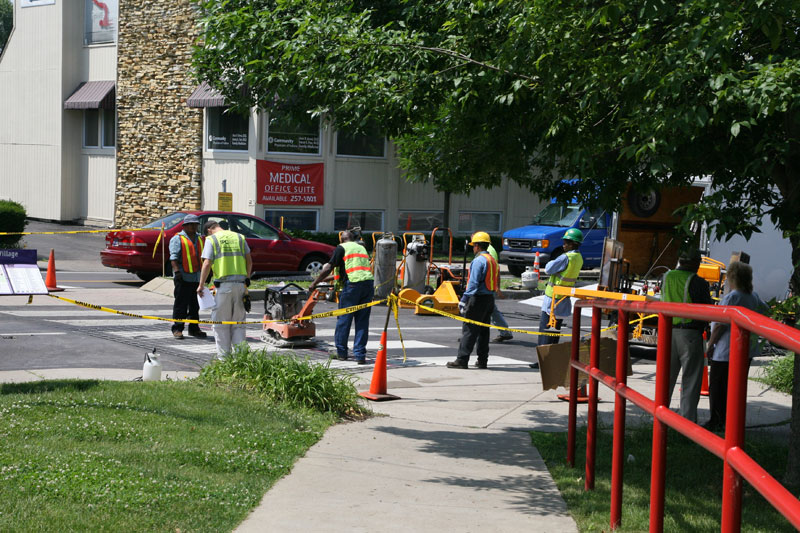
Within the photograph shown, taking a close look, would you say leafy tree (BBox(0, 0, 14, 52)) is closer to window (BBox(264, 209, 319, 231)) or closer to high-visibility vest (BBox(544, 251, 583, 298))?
window (BBox(264, 209, 319, 231))

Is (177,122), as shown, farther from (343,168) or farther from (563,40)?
(563,40)

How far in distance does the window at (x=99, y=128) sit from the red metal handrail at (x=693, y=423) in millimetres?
29107

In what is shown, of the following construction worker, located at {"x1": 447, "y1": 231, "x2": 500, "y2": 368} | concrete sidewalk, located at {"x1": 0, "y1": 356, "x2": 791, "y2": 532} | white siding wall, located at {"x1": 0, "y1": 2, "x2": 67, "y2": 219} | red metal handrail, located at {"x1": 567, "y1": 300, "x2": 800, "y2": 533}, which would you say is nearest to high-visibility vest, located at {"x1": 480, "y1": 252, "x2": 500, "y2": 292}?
construction worker, located at {"x1": 447, "y1": 231, "x2": 500, "y2": 368}

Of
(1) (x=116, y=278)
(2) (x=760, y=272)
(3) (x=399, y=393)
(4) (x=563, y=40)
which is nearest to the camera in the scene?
(4) (x=563, y=40)

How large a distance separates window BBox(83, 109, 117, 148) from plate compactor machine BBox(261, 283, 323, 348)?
21.0m

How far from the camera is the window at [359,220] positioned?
1187 inches

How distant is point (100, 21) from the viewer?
3306 cm

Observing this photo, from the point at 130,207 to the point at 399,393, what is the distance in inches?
919

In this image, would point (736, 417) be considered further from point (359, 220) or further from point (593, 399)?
point (359, 220)

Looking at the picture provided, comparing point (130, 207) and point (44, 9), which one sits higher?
point (44, 9)

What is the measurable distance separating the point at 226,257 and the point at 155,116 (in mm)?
21145

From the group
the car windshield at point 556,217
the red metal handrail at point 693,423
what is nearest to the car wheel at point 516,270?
the car windshield at point 556,217

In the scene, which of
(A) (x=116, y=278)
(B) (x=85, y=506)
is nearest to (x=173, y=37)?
(A) (x=116, y=278)

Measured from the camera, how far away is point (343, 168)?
2988 centimetres
